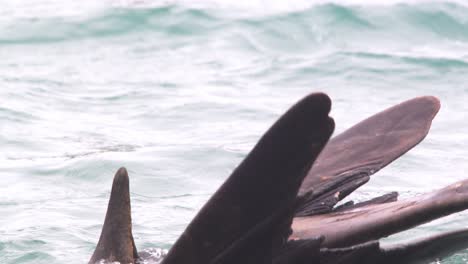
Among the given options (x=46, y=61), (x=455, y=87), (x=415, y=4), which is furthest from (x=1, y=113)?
(x=415, y=4)

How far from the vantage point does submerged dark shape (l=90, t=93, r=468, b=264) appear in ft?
7.62

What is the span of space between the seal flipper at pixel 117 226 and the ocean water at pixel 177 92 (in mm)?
1348

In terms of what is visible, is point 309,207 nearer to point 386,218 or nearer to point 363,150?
point 363,150

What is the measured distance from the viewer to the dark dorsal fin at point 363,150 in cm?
305

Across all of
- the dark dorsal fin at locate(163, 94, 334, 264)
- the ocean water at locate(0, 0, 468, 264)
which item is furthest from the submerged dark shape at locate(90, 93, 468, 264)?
the ocean water at locate(0, 0, 468, 264)

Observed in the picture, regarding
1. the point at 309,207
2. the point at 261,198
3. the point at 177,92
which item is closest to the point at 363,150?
the point at 309,207

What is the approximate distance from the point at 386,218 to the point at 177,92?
639 cm

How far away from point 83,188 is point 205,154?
1.10 meters

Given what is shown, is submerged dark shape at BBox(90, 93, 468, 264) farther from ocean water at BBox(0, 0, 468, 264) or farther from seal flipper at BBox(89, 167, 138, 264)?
ocean water at BBox(0, 0, 468, 264)

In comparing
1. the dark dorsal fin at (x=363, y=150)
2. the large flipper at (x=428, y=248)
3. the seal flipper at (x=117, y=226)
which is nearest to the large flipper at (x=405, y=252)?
the large flipper at (x=428, y=248)

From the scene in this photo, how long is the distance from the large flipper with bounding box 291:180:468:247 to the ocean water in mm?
1371

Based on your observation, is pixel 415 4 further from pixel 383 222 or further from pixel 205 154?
pixel 383 222

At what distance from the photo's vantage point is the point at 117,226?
312cm

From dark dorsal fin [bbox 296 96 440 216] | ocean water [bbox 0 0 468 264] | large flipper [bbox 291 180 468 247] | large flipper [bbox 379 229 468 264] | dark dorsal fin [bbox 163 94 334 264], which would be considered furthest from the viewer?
ocean water [bbox 0 0 468 264]
